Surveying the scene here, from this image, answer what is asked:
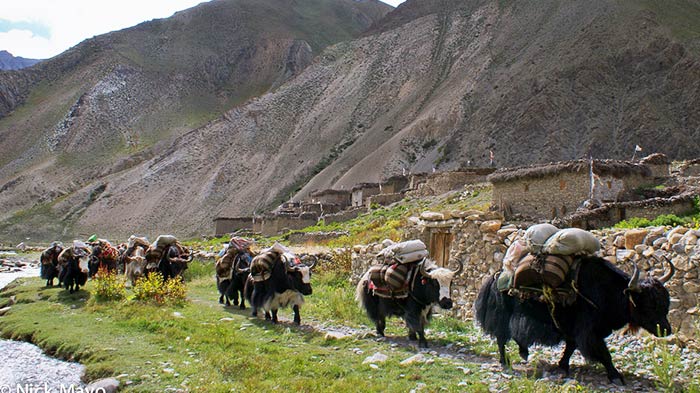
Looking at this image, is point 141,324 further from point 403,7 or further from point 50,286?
point 403,7

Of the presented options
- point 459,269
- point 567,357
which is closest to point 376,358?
point 567,357

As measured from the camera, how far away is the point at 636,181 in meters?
18.4

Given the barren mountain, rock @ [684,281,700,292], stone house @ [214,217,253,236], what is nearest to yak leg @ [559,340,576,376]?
rock @ [684,281,700,292]

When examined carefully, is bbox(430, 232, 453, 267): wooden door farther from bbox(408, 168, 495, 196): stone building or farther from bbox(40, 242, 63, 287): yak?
bbox(408, 168, 495, 196): stone building

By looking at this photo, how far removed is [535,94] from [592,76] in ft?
14.5

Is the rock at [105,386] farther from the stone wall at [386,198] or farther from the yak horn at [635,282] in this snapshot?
the stone wall at [386,198]

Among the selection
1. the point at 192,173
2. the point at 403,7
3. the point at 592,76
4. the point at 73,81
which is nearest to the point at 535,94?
the point at 592,76

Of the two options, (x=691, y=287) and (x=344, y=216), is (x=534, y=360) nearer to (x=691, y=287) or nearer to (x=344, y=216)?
(x=691, y=287)

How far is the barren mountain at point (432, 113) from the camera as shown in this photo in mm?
44219

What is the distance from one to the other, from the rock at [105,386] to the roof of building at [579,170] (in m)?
14.6

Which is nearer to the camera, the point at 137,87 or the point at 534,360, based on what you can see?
the point at 534,360

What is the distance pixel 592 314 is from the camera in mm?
5320

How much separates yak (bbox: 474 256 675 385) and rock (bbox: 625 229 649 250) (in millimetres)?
1301

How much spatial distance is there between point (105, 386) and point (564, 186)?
586 inches
